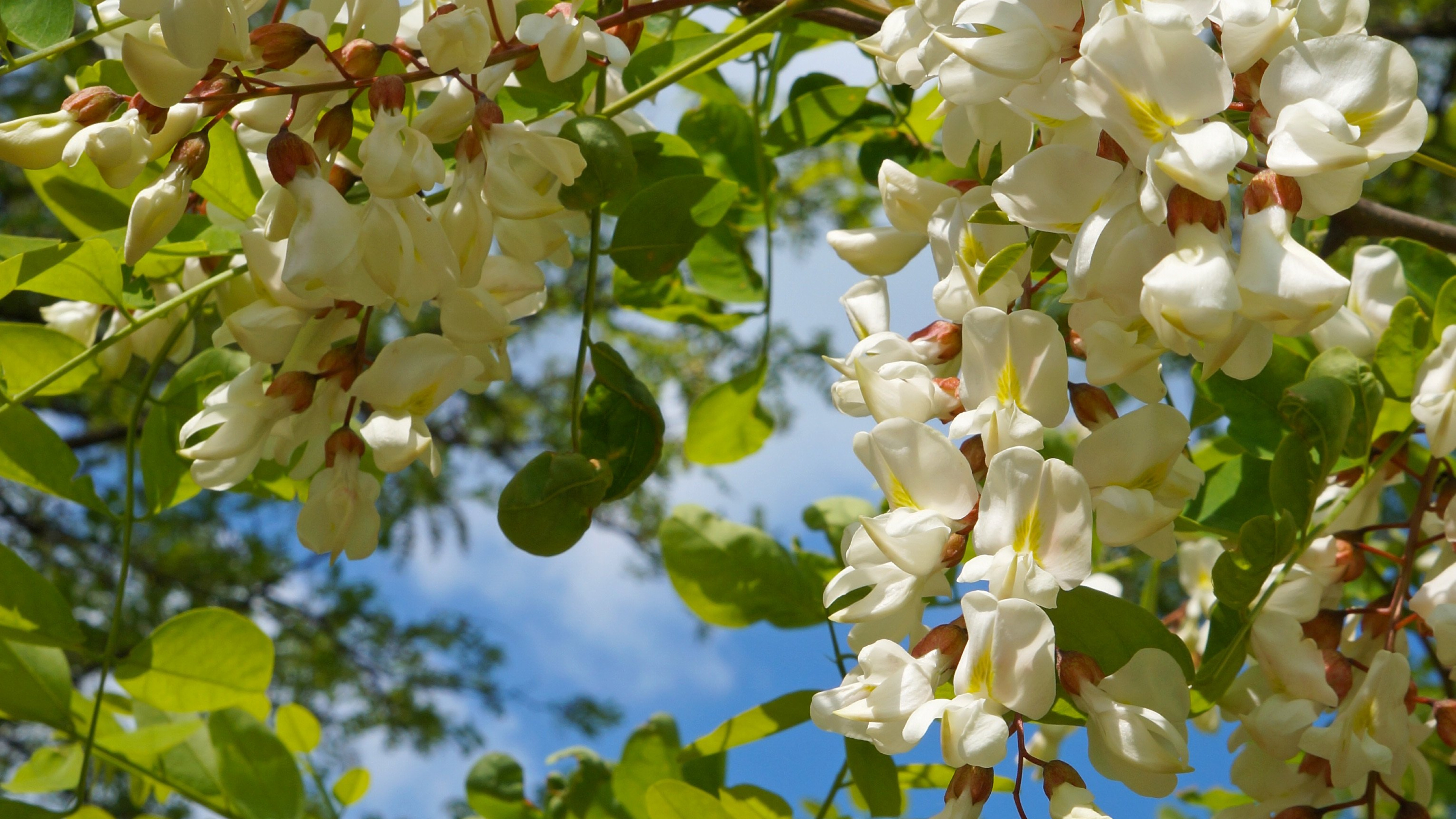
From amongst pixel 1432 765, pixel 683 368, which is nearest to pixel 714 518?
pixel 1432 765

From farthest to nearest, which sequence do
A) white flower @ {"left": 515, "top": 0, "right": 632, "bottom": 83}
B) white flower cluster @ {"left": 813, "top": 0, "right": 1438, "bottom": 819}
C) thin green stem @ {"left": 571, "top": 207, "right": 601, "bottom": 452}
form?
thin green stem @ {"left": 571, "top": 207, "right": 601, "bottom": 452}, white flower @ {"left": 515, "top": 0, "right": 632, "bottom": 83}, white flower cluster @ {"left": 813, "top": 0, "right": 1438, "bottom": 819}

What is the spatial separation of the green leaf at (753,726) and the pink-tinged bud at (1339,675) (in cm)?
25

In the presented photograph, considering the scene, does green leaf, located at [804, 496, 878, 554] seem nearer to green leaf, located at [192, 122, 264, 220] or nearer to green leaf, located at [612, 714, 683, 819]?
green leaf, located at [612, 714, 683, 819]

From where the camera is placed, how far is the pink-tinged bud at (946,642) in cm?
39

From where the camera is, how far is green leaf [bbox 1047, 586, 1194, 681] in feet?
1.40

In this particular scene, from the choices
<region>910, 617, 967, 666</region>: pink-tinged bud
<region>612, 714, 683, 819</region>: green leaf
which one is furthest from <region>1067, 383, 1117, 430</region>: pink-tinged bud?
<region>612, 714, 683, 819</region>: green leaf

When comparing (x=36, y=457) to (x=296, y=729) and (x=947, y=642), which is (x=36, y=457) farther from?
(x=947, y=642)

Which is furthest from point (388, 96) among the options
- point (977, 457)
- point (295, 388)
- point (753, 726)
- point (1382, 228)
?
point (1382, 228)

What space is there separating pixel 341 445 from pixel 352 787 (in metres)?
0.36

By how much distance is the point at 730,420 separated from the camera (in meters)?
0.79

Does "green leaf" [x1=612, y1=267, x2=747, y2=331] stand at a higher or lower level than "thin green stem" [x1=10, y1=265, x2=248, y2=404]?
lower

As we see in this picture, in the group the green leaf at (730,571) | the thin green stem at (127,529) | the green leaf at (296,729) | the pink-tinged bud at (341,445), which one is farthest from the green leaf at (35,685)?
the green leaf at (730,571)

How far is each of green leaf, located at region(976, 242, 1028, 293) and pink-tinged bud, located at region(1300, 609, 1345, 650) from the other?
0.93 ft

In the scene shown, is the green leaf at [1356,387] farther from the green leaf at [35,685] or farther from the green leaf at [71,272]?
the green leaf at [35,685]
